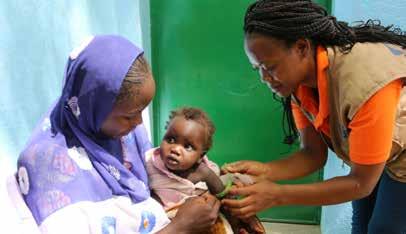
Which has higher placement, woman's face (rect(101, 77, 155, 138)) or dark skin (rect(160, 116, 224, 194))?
woman's face (rect(101, 77, 155, 138))

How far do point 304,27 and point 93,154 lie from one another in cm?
63

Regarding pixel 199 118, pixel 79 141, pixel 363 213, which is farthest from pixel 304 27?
pixel 363 213

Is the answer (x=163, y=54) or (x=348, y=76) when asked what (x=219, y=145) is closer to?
(x=163, y=54)

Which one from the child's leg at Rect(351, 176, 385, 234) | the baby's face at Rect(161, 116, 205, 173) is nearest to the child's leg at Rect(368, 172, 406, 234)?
the child's leg at Rect(351, 176, 385, 234)

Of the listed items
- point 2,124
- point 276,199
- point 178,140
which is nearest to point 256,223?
point 276,199

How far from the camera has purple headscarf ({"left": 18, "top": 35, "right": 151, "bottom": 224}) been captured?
3.49ft

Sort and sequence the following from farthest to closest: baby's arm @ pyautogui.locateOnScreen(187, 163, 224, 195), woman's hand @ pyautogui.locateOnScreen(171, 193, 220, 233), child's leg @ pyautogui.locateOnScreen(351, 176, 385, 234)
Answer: child's leg @ pyautogui.locateOnScreen(351, 176, 385, 234) < baby's arm @ pyautogui.locateOnScreen(187, 163, 224, 195) < woman's hand @ pyautogui.locateOnScreen(171, 193, 220, 233)

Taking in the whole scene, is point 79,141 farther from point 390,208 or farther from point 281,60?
point 390,208

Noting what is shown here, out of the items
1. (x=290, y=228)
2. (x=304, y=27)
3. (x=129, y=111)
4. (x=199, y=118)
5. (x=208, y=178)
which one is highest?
(x=304, y=27)

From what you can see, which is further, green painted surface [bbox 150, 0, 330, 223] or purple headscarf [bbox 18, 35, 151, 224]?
green painted surface [bbox 150, 0, 330, 223]

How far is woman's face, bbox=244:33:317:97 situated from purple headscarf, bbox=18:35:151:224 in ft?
1.05

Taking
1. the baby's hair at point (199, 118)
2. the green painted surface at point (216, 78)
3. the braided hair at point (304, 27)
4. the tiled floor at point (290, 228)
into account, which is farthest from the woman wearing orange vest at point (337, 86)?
the tiled floor at point (290, 228)

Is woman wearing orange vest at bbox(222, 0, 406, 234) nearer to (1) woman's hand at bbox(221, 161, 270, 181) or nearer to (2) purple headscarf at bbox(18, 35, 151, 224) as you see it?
(1) woman's hand at bbox(221, 161, 270, 181)

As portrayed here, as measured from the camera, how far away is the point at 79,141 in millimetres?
1153
